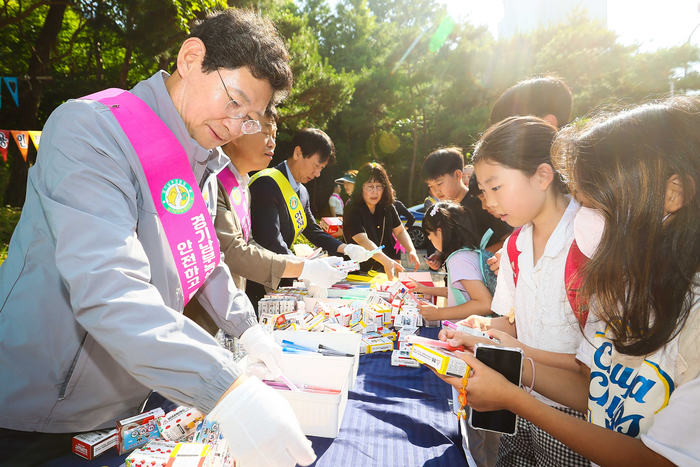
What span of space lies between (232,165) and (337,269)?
2.94 feet

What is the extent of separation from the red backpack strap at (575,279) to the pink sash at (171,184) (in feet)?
3.99

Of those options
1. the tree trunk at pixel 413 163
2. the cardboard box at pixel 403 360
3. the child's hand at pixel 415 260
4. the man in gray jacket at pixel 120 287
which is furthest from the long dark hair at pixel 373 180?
the tree trunk at pixel 413 163

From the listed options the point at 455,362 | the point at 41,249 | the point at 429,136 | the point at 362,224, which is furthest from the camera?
the point at 429,136

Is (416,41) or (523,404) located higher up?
(416,41)

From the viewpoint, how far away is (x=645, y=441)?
837 millimetres

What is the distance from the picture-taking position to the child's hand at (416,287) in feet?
8.87

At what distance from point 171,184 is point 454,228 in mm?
1868

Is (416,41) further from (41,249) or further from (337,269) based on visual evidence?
(41,249)

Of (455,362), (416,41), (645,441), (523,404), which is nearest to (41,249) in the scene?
(455,362)

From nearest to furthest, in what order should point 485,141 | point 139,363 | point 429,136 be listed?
point 139,363 < point 485,141 < point 429,136

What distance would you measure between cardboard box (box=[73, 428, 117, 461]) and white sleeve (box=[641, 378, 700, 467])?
1308 millimetres

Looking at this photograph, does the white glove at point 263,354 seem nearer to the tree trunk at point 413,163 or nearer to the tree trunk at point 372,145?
the tree trunk at point 413,163

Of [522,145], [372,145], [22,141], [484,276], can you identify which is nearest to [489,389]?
[522,145]

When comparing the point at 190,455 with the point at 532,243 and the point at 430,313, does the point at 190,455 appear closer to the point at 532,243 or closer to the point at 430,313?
the point at 532,243
